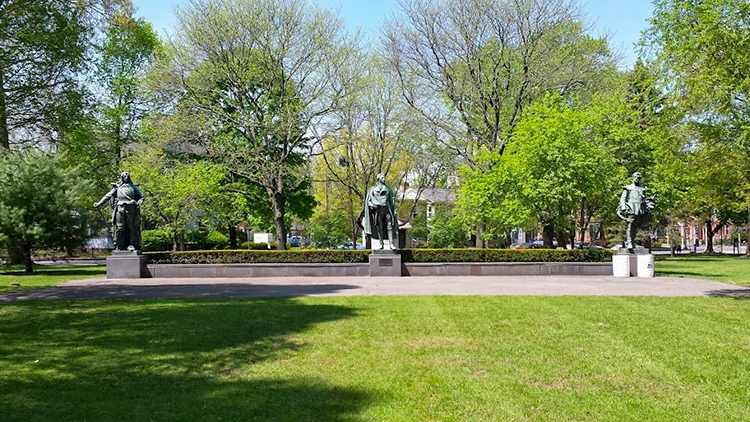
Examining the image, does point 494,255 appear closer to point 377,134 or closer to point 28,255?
point 377,134

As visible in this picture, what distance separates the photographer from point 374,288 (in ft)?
49.5

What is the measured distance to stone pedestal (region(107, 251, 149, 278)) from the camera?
1873cm

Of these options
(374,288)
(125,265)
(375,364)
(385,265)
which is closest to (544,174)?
(385,265)

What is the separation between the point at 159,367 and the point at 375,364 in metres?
2.51

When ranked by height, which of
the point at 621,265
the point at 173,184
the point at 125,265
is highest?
the point at 173,184

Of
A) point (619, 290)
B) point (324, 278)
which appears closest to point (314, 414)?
point (619, 290)

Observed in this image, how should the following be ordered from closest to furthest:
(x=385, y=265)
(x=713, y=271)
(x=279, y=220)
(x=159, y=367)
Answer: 1. (x=159, y=367)
2. (x=385, y=265)
3. (x=713, y=271)
4. (x=279, y=220)

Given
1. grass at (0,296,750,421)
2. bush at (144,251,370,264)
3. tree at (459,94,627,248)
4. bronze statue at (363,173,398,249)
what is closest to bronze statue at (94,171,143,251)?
bush at (144,251,370,264)

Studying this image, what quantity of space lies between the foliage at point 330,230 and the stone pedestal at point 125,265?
2081cm

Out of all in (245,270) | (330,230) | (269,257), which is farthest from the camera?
(330,230)

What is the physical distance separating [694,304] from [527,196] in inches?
449

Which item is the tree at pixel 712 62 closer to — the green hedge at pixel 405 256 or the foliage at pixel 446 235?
the green hedge at pixel 405 256

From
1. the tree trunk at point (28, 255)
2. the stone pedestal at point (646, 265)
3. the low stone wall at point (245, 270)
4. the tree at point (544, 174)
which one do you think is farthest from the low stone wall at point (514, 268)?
the tree trunk at point (28, 255)

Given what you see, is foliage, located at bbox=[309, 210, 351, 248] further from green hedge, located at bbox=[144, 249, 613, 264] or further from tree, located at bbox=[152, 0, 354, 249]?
green hedge, located at bbox=[144, 249, 613, 264]
